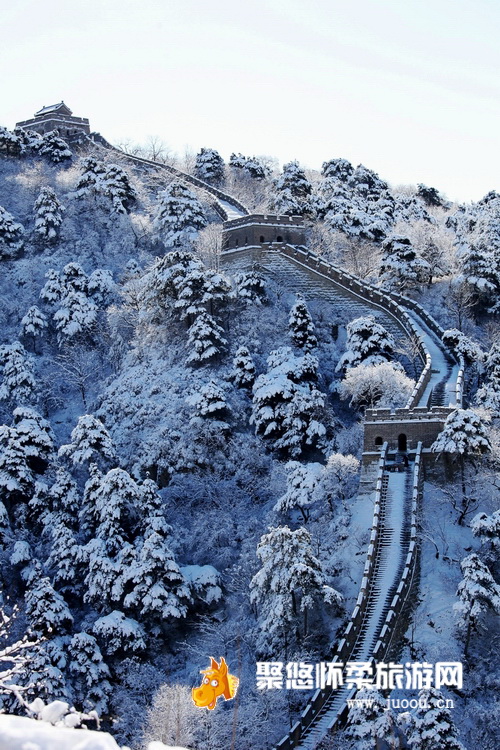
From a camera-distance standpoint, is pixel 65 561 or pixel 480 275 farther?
pixel 480 275

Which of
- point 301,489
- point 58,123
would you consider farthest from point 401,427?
point 58,123

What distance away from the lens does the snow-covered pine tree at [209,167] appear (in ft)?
314

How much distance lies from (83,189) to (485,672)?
58.0 metres

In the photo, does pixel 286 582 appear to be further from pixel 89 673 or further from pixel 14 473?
pixel 14 473

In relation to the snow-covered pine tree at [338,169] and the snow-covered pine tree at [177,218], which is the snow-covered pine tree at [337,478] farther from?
the snow-covered pine tree at [338,169]

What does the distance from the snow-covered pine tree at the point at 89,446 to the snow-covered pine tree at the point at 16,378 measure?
311 inches

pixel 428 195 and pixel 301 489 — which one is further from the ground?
pixel 428 195

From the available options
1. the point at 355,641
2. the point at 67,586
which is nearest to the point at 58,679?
the point at 67,586

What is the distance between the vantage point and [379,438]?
4362 cm

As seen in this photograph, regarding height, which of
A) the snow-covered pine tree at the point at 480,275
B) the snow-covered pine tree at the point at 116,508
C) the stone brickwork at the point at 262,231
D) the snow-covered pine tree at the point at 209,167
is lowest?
the snow-covered pine tree at the point at 116,508

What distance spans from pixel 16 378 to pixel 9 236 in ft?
63.5

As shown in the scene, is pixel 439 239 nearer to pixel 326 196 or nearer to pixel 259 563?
pixel 326 196

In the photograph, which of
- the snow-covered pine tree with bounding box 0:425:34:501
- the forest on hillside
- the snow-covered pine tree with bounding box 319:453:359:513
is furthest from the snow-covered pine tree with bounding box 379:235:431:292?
the snow-covered pine tree with bounding box 0:425:34:501

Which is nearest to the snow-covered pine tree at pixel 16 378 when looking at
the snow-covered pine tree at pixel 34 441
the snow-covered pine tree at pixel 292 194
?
the snow-covered pine tree at pixel 34 441
